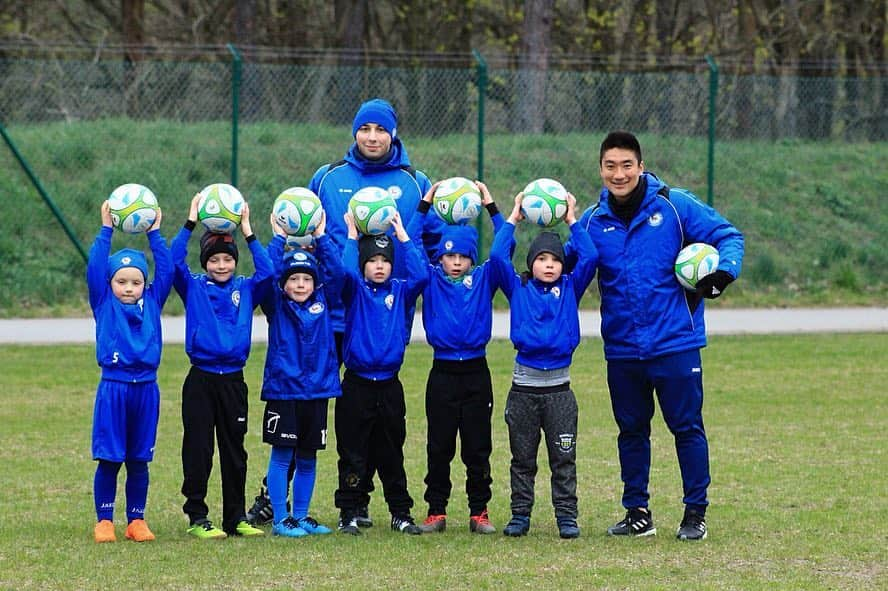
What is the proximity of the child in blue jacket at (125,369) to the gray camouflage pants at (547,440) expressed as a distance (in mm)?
1844

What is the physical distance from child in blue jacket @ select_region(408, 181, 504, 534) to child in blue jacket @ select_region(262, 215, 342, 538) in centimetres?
52

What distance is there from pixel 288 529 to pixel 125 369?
1167 millimetres

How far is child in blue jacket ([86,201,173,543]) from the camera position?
7332 millimetres

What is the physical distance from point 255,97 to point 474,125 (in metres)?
3.15

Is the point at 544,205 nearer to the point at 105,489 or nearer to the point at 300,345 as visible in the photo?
the point at 300,345

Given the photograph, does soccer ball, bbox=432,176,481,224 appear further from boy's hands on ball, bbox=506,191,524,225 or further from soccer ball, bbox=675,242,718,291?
soccer ball, bbox=675,242,718,291

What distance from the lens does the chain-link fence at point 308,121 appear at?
20.4 m

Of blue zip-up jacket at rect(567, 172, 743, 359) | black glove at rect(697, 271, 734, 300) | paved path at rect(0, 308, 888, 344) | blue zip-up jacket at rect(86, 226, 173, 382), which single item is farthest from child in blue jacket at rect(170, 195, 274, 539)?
paved path at rect(0, 308, 888, 344)

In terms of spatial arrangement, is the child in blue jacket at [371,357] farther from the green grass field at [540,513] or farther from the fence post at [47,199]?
the fence post at [47,199]

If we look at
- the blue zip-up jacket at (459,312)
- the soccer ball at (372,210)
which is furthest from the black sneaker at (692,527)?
the soccer ball at (372,210)

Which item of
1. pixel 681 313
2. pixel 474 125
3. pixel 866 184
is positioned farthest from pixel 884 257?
pixel 681 313

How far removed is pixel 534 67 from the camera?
24141 millimetres

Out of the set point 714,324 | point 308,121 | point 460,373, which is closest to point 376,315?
point 460,373

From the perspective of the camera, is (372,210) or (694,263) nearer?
(694,263)
